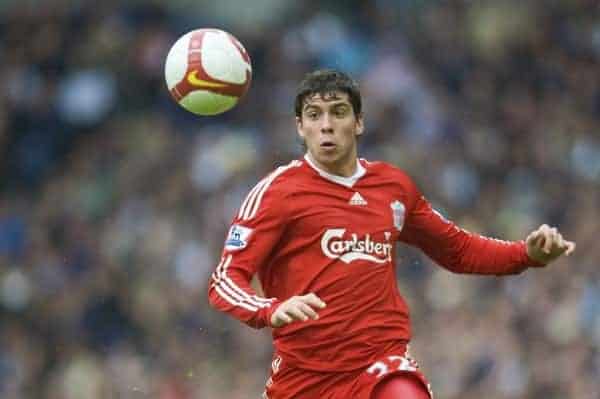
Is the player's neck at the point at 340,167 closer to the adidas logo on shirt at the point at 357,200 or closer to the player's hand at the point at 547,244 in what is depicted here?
the adidas logo on shirt at the point at 357,200

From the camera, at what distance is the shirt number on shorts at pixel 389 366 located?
5.62m

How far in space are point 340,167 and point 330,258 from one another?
1.53 feet

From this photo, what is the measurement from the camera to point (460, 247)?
251 inches

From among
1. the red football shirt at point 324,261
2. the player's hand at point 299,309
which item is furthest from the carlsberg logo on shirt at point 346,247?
the player's hand at point 299,309

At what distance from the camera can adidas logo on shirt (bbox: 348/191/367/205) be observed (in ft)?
19.3

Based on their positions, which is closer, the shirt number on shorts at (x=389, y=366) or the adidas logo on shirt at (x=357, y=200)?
the shirt number on shorts at (x=389, y=366)

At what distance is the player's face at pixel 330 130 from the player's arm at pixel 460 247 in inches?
17.9

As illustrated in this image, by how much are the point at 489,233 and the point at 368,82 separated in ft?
5.87

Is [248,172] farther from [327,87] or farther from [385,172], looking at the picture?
[327,87]

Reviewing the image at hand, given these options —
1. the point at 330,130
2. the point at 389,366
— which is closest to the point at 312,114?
the point at 330,130

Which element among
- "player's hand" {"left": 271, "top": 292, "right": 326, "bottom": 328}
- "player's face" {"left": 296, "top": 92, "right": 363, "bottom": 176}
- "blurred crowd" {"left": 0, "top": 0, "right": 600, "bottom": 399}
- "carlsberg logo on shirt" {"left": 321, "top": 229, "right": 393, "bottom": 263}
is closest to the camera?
"player's hand" {"left": 271, "top": 292, "right": 326, "bottom": 328}

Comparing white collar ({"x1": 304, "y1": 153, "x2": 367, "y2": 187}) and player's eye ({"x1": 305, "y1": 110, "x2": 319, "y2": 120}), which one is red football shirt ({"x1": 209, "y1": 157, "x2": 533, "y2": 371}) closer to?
white collar ({"x1": 304, "y1": 153, "x2": 367, "y2": 187})

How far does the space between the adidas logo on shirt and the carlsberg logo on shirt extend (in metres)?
0.17

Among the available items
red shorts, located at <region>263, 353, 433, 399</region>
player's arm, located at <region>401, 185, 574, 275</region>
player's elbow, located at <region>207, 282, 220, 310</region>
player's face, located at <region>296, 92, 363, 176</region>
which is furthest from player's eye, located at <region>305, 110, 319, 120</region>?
red shorts, located at <region>263, 353, 433, 399</region>
